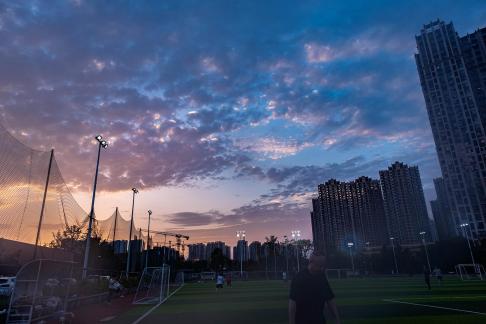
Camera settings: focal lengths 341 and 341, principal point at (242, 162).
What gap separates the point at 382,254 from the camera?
87375 mm

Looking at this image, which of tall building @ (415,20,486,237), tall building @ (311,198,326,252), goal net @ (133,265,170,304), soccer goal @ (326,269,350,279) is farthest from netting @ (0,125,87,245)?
tall building @ (415,20,486,237)

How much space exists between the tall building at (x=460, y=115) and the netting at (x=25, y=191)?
374 feet

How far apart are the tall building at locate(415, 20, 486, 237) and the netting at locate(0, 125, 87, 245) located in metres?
114

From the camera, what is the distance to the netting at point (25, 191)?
20.5 meters

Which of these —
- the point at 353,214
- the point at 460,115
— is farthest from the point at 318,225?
the point at 460,115

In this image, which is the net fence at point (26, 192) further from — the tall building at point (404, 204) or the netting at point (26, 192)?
the tall building at point (404, 204)

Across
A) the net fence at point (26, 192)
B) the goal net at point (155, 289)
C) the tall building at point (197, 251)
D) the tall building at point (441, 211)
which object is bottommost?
the goal net at point (155, 289)

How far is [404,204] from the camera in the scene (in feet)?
368

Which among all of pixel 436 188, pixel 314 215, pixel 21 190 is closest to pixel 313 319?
pixel 21 190

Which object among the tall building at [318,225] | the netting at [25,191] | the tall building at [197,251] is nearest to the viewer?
the netting at [25,191]

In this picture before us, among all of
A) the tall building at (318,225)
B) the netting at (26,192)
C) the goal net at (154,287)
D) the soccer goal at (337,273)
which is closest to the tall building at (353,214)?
the tall building at (318,225)

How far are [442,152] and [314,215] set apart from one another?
1950 inches

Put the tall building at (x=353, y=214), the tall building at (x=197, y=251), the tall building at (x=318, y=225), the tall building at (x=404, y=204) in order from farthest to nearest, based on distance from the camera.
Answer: the tall building at (x=197, y=251) → the tall building at (x=318, y=225) → the tall building at (x=353, y=214) → the tall building at (x=404, y=204)

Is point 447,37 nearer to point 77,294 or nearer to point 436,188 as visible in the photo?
point 436,188
